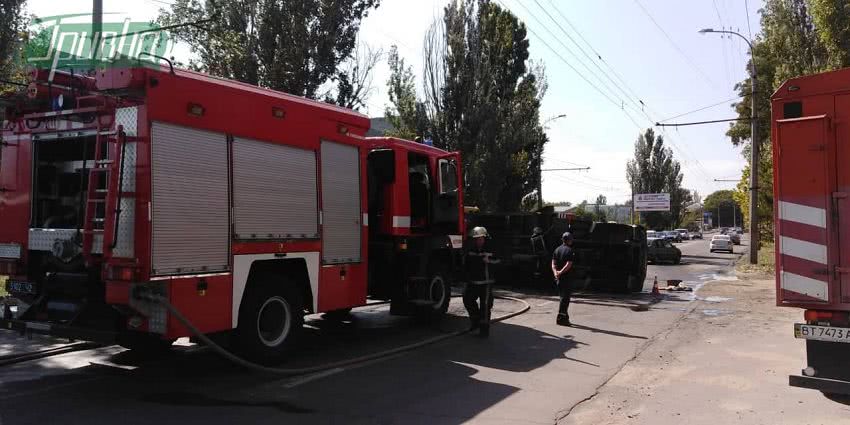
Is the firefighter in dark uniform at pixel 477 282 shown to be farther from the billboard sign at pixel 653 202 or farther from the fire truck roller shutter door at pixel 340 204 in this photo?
the billboard sign at pixel 653 202

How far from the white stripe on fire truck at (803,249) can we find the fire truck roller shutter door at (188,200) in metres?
5.39

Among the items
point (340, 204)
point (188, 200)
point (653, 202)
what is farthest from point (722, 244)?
point (188, 200)

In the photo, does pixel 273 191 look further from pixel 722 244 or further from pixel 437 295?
pixel 722 244

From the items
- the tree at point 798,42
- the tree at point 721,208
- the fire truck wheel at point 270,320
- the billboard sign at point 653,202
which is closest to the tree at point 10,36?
the fire truck wheel at point 270,320

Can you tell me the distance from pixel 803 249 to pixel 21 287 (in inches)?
305

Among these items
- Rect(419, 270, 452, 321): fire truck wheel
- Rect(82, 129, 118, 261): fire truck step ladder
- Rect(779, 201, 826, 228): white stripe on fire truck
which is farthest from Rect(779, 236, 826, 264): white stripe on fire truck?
Rect(82, 129, 118, 261): fire truck step ladder

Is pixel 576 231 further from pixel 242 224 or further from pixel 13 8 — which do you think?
pixel 13 8

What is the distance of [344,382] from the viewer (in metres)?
6.33

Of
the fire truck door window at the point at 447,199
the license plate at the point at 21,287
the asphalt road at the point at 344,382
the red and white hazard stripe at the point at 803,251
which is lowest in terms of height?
the asphalt road at the point at 344,382

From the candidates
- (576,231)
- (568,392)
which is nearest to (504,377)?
(568,392)

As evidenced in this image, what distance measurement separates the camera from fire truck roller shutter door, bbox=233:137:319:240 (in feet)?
21.2

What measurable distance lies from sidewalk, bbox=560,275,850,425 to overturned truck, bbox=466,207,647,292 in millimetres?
5284

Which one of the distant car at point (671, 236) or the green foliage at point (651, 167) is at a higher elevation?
the green foliage at point (651, 167)

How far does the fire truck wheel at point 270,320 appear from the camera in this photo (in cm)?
656
